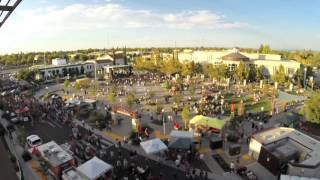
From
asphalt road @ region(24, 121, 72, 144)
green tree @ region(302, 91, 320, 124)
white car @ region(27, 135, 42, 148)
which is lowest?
asphalt road @ region(24, 121, 72, 144)

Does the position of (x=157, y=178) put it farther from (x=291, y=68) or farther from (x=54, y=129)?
(x=291, y=68)

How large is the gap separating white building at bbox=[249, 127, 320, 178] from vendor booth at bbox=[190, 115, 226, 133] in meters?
3.39

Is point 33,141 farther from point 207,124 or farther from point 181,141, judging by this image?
point 207,124

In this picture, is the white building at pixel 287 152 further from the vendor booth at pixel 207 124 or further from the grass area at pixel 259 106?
the grass area at pixel 259 106

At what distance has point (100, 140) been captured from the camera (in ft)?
68.3

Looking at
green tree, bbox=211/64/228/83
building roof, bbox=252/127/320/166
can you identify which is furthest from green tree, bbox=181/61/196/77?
building roof, bbox=252/127/320/166

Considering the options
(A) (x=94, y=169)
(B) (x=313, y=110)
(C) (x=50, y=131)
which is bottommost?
(C) (x=50, y=131)

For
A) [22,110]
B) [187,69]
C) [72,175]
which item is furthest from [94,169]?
[187,69]

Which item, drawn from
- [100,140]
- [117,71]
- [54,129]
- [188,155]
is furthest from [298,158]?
[117,71]

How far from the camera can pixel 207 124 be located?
70.0 ft

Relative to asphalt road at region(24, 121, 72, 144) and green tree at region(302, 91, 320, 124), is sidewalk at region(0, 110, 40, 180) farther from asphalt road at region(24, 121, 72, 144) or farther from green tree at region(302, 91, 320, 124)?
green tree at region(302, 91, 320, 124)

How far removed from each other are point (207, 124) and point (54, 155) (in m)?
11.2

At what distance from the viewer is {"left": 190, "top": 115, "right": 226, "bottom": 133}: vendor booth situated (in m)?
21.0

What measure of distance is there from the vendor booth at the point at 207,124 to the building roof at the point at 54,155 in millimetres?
10018
